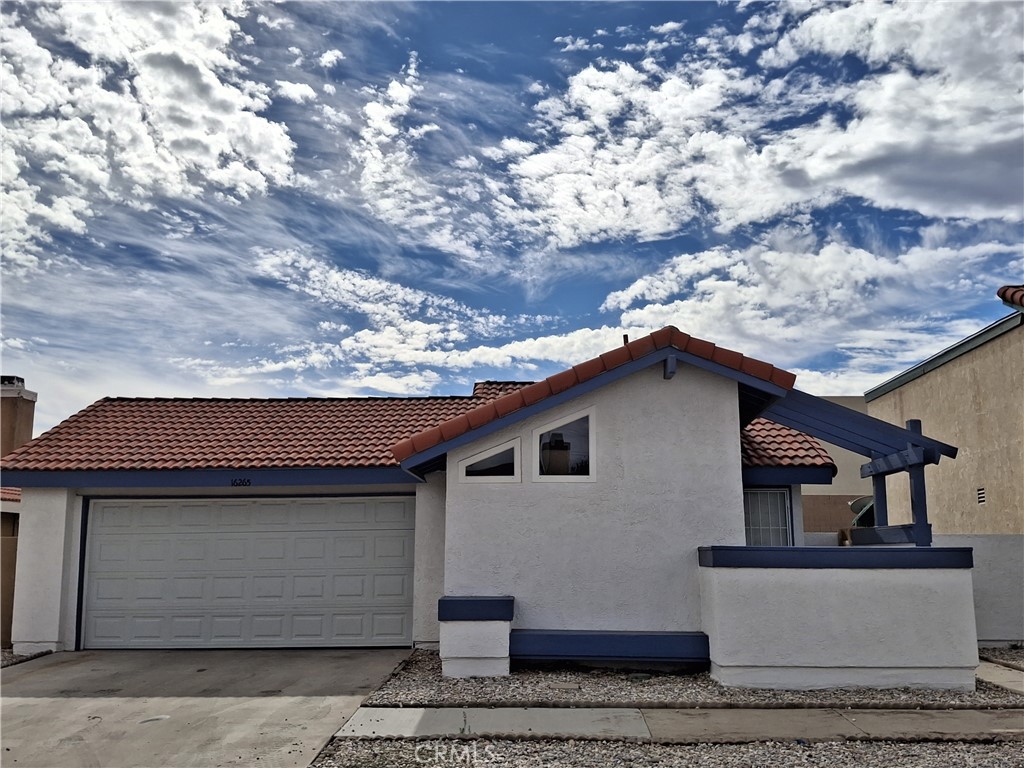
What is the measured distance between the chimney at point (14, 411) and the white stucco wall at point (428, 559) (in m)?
10.6

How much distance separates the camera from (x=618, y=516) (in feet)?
33.1

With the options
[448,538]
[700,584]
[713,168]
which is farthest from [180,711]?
[713,168]

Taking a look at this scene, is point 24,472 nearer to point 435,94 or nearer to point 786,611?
point 435,94

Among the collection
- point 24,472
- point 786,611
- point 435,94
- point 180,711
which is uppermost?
point 435,94

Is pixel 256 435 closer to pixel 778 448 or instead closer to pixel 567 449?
pixel 567 449

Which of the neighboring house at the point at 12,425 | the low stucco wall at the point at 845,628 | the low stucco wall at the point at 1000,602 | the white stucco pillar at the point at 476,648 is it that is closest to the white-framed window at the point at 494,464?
the white stucco pillar at the point at 476,648

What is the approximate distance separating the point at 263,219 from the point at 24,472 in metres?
5.30

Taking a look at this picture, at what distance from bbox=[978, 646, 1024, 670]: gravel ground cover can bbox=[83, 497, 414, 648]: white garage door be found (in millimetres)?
8043

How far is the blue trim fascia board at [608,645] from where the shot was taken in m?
9.59

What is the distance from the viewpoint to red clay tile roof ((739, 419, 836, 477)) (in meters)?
12.0

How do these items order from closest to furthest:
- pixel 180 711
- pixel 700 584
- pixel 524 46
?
pixel 180 711 < pixel 700 584 < pixel 524 46

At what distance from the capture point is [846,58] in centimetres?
1269

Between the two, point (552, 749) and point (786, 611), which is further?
point (786, 611)

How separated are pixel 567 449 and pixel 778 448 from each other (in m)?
4.02
